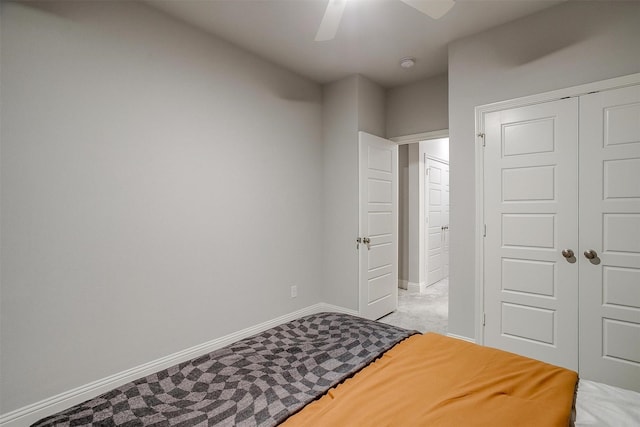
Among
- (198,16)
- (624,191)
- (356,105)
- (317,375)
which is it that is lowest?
(317,375)

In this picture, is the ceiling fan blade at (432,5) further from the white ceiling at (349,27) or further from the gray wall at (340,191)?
the gray wall at (340,191)

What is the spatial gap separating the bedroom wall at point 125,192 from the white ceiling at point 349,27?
7.9 inches

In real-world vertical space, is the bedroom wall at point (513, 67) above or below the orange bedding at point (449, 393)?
above

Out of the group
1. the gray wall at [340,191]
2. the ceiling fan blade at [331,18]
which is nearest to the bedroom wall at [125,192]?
the gray wall at [340,191]

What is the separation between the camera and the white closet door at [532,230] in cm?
221

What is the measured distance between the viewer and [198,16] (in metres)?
2.34

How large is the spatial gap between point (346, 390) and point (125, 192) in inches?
76.0

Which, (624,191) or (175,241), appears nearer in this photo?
(624,191)

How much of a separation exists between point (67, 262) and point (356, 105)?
9.72ft

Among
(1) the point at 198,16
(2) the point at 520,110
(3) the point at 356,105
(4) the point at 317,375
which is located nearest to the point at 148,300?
(4) the point at 317,375

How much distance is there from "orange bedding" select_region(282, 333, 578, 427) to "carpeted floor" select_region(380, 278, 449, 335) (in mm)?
1978

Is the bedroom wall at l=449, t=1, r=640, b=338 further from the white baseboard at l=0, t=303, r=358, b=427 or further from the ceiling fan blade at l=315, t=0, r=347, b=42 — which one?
the white baseboard at l=0, t=303, r=358, b=427

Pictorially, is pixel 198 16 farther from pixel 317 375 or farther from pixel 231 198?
pixel 317 375

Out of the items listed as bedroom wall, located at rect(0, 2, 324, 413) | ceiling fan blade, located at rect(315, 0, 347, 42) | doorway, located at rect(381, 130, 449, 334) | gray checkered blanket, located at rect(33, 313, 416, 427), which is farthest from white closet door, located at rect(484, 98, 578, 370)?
bedroom wall, located at rect(0, 2, 324, 413)
